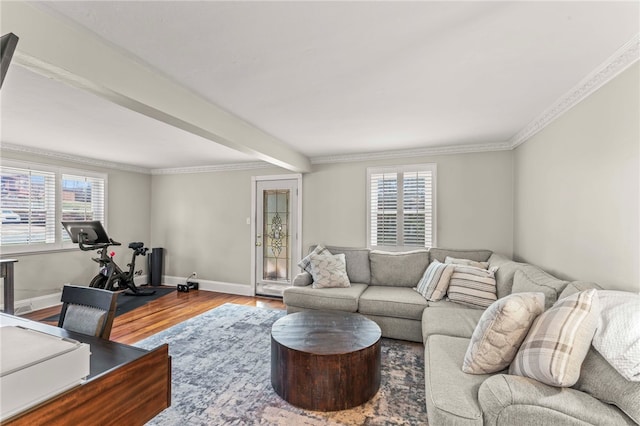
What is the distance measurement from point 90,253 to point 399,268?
502cm

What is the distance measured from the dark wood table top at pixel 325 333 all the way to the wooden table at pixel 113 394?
4.33 ft

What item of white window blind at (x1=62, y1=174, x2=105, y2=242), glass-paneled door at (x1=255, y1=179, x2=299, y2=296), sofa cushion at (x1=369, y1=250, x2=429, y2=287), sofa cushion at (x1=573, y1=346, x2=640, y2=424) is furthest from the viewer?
glass-paneled door at (x1=255, y1=179, x2=299, y2=296)

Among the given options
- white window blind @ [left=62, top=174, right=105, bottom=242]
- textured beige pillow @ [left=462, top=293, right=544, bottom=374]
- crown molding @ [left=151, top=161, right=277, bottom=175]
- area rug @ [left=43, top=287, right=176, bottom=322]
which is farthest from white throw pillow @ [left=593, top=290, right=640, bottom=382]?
white window blind @ [left=62, top=174, right=105, bottom=242]

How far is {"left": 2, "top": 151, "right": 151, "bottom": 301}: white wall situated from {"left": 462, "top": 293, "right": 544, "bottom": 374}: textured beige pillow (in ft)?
18.1

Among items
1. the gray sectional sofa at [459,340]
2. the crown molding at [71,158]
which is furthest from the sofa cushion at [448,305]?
the crown molding at [71,158]

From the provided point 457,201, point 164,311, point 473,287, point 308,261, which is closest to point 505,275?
point 473,287

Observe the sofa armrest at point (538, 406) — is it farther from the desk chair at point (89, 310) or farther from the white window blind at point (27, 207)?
the white window blind at point (27, 207)

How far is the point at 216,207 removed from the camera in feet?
18.1

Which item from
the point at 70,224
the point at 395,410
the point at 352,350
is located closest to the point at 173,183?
the point at 70,224

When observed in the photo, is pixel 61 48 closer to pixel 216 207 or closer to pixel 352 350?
pixel 352 350

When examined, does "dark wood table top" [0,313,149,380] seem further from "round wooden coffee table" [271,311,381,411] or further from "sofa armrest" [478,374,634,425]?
"sofa armrest" [478,374,634,425]

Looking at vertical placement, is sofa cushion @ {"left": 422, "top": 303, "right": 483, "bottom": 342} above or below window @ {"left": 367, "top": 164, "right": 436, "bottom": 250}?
below

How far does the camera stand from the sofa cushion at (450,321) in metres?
2.39

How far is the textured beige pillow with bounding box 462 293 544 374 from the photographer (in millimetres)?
1646
